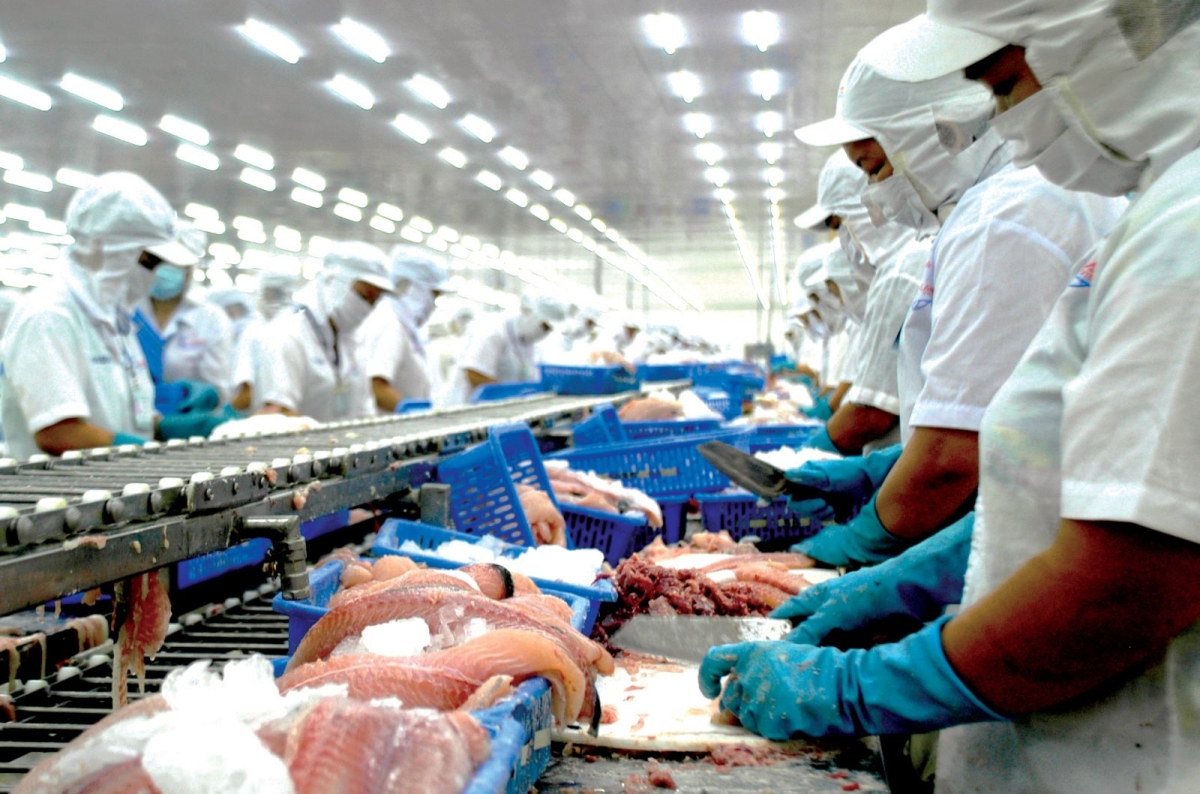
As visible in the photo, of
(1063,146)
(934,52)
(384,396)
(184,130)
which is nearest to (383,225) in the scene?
(184,130)

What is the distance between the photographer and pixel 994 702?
4.55ft

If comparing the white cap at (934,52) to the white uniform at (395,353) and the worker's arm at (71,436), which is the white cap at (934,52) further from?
the white uniform at (395,353)

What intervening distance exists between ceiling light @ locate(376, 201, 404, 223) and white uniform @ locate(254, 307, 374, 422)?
14818mm

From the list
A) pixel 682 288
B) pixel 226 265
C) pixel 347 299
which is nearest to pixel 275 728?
pixel 347 299

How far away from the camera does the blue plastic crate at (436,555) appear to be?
219cm

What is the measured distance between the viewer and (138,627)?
1921mm

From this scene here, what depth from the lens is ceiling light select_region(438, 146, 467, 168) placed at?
53.8 feet

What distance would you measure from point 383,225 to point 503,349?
14692 mm

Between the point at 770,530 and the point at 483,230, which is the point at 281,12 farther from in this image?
the point at 483,230

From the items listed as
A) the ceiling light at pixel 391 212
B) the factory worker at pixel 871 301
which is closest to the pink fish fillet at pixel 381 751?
the factory worker at pixel 871 301

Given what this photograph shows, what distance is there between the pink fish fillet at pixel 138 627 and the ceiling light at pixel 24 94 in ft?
42.9

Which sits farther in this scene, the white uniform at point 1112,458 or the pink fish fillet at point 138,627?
the pink fish fillet at point 138,627

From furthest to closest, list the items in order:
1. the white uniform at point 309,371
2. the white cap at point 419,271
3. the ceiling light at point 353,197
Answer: the ceiling light at point 353,197, the white cap at point 419,271, the white uniform at point 309,371

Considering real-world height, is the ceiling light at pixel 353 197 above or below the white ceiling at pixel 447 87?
below
